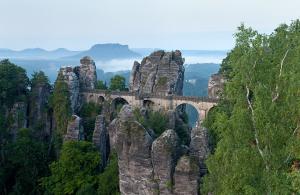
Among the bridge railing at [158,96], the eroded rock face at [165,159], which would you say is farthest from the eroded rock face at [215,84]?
the eroded rock face at [165,159]

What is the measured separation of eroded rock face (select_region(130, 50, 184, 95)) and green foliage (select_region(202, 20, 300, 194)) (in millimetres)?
32952

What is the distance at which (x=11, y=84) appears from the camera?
50.7m

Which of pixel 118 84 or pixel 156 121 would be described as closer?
pixel 156 121

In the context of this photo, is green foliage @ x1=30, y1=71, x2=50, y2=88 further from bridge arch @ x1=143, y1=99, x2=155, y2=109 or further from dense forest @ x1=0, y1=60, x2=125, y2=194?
bridge arch @ x1=143, y1=99, x2=155, y2=109

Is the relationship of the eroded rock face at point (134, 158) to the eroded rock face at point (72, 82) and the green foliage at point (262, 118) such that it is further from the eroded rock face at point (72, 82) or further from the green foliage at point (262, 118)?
the eroded rock face at point (72, 82)

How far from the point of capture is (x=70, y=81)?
5400 centimetres

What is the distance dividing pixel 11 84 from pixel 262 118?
36515 mm

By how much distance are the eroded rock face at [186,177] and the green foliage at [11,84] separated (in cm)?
2890

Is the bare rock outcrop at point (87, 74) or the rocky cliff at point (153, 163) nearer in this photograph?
the rocky cliff at point (153, 163)

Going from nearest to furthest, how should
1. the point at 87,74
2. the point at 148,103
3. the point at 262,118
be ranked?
the point at 262,118 < the point at 148,103 < the point at 87,74

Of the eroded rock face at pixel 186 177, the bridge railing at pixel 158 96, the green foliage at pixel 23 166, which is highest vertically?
the bridge railing at pixel 158 96

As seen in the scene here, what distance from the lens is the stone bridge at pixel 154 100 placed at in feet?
170

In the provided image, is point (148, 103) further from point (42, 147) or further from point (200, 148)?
point (200, 148)

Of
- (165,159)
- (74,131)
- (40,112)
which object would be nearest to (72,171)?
(74,131)
